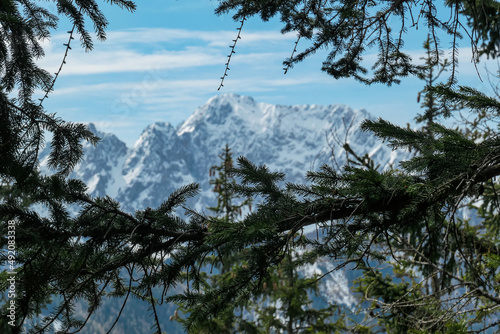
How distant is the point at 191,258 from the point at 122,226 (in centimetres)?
38

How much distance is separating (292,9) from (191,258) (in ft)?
8.03

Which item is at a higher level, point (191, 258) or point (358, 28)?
point (358, 28)

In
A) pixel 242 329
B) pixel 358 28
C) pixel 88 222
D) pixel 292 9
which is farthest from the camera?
pixel 242 329

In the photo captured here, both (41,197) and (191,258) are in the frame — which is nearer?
(41,197)

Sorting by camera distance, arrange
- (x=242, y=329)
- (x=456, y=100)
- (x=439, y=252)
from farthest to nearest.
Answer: (x=242, y=329), (x=439, y=252), (x=456, y=100)

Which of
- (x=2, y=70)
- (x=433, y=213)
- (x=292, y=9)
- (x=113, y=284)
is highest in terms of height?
(x=2, y=70)

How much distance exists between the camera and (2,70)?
4066 millimetres

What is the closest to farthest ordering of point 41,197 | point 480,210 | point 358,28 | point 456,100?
point 41,197 < point 456,100 < point 358,28 < point 480,210

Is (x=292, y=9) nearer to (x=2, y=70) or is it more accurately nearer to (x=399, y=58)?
(x=399, y=58)

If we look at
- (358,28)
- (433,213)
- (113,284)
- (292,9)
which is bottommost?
(433,213)

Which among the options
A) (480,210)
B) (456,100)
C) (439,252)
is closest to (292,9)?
(456,100)

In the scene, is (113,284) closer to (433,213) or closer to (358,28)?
(433,213)

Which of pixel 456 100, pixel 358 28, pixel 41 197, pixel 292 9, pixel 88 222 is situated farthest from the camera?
pixel 292 9

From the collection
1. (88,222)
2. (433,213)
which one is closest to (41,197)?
(88,222)
